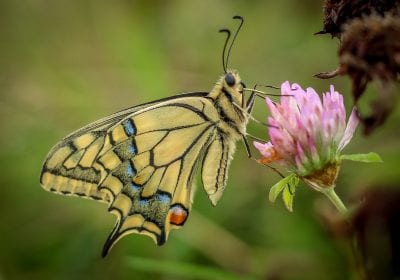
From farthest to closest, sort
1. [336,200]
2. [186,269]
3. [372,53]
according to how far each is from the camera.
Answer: [186,269] → [336,200] → [372,53]

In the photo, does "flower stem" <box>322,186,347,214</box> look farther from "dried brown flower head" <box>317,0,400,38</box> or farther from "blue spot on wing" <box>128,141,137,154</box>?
"blue spot on wing" <box>128,141,137,154</box>

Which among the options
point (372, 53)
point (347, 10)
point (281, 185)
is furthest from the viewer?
point (281, 185)

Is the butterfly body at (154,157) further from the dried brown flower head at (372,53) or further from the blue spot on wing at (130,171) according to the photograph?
the dried brown flower head at (372,53)

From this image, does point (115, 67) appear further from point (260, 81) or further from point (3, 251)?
point (3, 251)

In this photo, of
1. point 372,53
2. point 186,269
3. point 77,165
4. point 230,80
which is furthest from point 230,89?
point 372,53

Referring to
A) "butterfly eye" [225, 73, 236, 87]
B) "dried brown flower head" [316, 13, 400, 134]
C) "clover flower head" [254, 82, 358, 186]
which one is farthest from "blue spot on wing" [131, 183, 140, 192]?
"dried brown flower head" [316, 13, 400, 134]

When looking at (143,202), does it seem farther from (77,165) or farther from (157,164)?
(77,165)

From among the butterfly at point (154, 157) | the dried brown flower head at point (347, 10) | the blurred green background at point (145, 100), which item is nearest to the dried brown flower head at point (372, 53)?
the dried brown flower head at point (347, 10)
